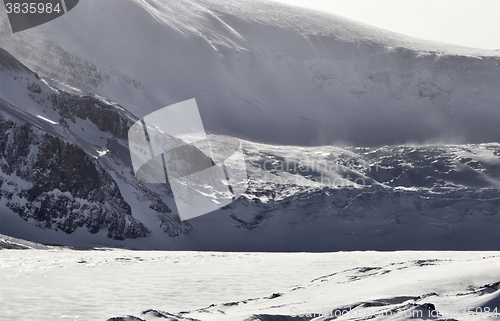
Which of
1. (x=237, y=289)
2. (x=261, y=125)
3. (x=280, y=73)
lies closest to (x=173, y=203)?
(x=237, y=289)

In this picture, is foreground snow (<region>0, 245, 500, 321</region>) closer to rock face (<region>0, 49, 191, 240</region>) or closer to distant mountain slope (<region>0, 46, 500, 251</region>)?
rock face (<region>0, 49, 191, 240</region>)

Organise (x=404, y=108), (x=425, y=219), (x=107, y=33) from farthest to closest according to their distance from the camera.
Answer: (x=404, y=108) → (x=107, y=33) → (x=425, y=219)

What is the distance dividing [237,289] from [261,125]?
9070 cm

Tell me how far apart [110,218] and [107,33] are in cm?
7139

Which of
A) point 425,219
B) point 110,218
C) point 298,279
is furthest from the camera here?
point 425,219

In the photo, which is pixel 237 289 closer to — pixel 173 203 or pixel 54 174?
pixel 54 174

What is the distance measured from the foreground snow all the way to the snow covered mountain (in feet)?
85.3

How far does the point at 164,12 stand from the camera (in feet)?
407

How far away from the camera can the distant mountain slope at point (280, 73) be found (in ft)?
339

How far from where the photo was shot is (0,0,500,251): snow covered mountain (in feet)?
160

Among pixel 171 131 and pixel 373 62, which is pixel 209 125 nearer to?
pixel 171 131

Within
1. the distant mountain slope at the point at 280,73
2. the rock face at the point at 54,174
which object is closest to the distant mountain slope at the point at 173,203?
the rock face at the point at 54,174

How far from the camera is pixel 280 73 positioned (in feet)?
405

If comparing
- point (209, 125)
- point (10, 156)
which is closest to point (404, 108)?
point (209, 125)
